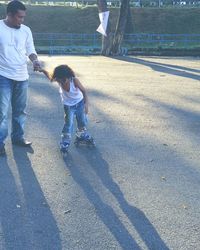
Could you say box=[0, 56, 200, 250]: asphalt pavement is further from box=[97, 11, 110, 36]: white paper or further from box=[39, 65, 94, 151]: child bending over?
box=[97, 11, 110, 36]: white paper

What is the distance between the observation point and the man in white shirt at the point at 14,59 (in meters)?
5.70

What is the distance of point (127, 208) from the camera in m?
4.63

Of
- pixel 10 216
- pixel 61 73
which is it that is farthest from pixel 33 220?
pixel 61 73

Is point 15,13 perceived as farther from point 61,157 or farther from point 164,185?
point 164,185

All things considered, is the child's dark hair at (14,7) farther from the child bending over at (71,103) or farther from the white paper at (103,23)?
the white paper at (103,23)

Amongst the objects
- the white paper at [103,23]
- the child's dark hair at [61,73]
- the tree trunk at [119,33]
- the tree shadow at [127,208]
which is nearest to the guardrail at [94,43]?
the tree trunk at [119,33]

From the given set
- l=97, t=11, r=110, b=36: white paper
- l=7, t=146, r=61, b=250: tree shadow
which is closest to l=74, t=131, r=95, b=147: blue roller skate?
l=7, t=146, r=61, b=250: tree shadow

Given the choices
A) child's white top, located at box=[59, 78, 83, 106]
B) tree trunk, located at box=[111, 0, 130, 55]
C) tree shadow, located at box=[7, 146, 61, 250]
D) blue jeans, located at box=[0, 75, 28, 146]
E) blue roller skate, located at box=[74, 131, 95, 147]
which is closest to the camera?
tree shadow, located at box=[7, 146, 61, 250]

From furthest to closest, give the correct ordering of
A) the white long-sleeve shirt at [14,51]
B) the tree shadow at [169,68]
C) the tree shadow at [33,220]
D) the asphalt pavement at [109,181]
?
the tree shadow at [169,68] < the white long-sleeve shirt at [14,51] < the asphalt pavement at [109,181] < the tree shadow at [33,220]

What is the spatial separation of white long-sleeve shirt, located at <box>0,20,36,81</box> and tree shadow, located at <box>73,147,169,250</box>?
1.36 m

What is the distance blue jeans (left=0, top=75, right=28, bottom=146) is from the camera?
5.91m

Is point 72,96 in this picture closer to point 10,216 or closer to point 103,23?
point 10,216

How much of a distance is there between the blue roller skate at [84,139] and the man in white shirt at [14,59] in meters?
0.86

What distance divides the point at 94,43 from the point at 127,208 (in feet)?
68.6
